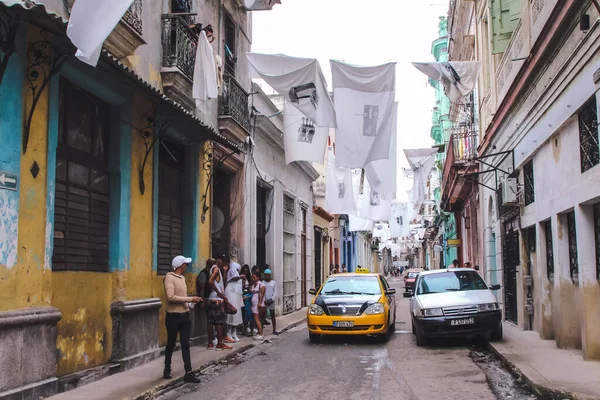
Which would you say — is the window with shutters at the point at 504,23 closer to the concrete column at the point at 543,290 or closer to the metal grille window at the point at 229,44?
the concrete column at the point at 543,290

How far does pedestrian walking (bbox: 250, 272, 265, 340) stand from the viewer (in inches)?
560

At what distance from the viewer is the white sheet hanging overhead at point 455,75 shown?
14.2m

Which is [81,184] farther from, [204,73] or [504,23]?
[504,23]

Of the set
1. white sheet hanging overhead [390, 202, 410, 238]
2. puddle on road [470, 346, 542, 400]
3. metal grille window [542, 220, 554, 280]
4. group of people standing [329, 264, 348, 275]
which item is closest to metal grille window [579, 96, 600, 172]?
metal grille window [542, 220, 554, 280]

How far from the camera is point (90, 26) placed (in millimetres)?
6609

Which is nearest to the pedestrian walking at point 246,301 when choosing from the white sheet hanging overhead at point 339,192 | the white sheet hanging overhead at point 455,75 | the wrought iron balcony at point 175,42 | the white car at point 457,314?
Result: the white car at point 457,314

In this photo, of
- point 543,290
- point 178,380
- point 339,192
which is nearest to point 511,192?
point 543,290

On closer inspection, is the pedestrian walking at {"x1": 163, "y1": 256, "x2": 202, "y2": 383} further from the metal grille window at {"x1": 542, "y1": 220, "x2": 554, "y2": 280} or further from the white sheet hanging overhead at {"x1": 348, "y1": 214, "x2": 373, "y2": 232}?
the white sheet hanging overhead at {"x1": 348, "y1": 214, "x2": 373, "y2": 232}

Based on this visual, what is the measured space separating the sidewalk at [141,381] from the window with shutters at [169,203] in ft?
6.51

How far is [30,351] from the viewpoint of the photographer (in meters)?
6.98

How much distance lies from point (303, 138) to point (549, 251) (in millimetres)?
7035

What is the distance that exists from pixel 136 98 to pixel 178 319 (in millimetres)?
4097

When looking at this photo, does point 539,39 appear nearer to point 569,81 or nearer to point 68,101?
point 569,81

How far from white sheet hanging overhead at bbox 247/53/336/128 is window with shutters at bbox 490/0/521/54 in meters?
5.22
